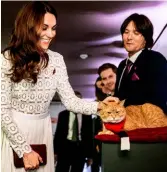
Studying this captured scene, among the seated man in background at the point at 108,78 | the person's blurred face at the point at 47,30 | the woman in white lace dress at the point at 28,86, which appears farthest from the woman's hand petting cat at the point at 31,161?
the seated man in background at the point at 108,78

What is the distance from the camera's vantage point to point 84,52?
13.9ft

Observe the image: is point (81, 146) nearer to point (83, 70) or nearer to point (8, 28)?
point (8, 28)

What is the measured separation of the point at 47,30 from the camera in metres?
1.05

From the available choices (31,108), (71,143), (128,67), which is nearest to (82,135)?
(71,143)

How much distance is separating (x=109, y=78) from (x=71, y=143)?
775 mm

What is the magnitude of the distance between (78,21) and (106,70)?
54.2 inches

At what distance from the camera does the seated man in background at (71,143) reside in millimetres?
2344

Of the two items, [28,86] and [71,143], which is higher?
[28,86]

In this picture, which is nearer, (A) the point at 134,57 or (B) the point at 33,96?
(B) the point at 33,96

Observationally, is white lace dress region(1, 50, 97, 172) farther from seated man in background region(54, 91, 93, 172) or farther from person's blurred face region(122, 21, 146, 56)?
seated man in background region(54, 91, 93, 172)

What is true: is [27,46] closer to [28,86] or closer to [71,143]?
[28,86]

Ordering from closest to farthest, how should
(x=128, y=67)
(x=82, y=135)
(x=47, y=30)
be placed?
1. (x=47, y=30)
2. (x=128, y=67)
3. (x=82, y=135)

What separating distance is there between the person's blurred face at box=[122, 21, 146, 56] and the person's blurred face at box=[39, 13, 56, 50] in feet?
1.08

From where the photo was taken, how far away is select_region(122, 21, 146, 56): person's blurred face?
Answer: 48.8 inches
